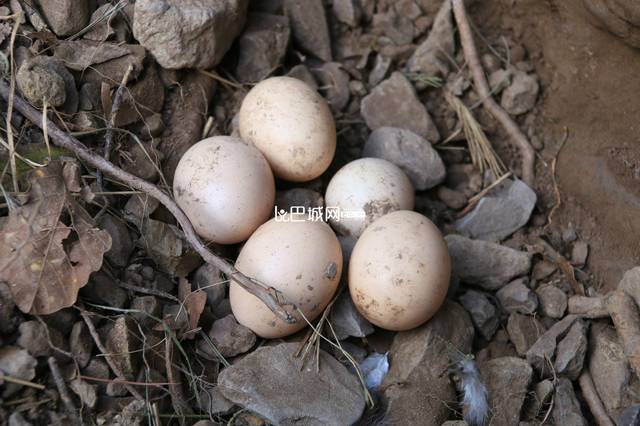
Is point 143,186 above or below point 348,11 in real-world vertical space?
below

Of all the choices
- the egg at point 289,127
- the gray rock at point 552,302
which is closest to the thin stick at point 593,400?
the gray rock at point 552,302

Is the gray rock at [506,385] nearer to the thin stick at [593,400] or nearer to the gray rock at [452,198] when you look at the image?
the thin stick at [593,400]

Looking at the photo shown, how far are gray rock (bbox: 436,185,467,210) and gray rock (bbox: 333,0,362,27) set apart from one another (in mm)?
981

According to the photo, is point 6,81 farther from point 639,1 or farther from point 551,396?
point 639,1

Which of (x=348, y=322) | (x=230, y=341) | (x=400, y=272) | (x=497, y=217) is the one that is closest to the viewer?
(x=400, y=272)

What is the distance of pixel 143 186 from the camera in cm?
212

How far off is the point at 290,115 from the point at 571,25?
1441mm

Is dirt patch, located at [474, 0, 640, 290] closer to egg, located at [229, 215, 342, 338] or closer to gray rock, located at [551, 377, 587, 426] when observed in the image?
gray rock, located at [551, 377, 587, 426]

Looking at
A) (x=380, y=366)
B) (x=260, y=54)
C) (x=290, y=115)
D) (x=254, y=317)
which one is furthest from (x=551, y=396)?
(x=260, y=54)

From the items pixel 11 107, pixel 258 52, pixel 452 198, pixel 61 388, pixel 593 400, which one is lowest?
pixel 593 400

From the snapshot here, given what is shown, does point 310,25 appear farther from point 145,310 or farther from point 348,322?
point 145,310

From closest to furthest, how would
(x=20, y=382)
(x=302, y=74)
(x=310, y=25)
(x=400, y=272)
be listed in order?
(x=20, y=382) < (x=400, y=272) < (x=302, y=74) < (x=310, y=25)

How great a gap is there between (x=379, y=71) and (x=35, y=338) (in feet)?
6.48

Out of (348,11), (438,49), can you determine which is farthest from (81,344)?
(438,49)
